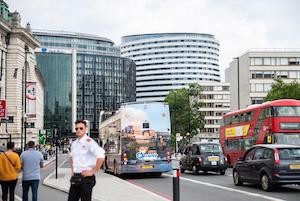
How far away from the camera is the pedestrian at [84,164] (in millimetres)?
7969

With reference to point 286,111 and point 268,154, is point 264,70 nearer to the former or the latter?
point 286,111

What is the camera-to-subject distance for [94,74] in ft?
580

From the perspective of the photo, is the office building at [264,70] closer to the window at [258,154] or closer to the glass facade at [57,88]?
the glass facade at [57,88]

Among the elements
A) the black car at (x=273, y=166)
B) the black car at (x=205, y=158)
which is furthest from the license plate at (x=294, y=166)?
the black car at (x=205, y=158)

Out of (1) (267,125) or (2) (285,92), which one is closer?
(1) (267,125)

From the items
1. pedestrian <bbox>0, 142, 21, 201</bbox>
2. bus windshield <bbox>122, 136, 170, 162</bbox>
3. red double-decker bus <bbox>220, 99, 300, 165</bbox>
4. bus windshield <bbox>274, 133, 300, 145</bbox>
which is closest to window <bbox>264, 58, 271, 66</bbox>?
red double-decker bus <bbox>220, 99, 300, 165</bbox>

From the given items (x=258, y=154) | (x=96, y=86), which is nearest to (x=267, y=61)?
(x=96, y=86)

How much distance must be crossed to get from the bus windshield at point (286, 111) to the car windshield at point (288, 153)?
13189 millimetres

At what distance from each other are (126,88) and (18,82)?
112m

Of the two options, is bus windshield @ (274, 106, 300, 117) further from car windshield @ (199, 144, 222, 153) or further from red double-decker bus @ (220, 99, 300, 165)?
car windshield @ (199, 144, 222, 153)

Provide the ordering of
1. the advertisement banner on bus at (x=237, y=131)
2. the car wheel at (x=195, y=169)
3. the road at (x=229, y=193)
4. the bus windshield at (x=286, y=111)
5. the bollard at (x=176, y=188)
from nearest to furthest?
the bollard at (x=176, y=188) → the road at (x=229, y=193) → the car wheel at (x=195, y=169) → the bus windshield at (x=286, y=111) → the advertisement banner on bus at (x=237, y=131)

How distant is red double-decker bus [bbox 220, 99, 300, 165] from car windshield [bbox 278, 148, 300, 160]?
12409 millimetres

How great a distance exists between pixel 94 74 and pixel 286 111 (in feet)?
484

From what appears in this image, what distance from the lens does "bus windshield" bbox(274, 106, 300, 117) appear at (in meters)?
31.5
